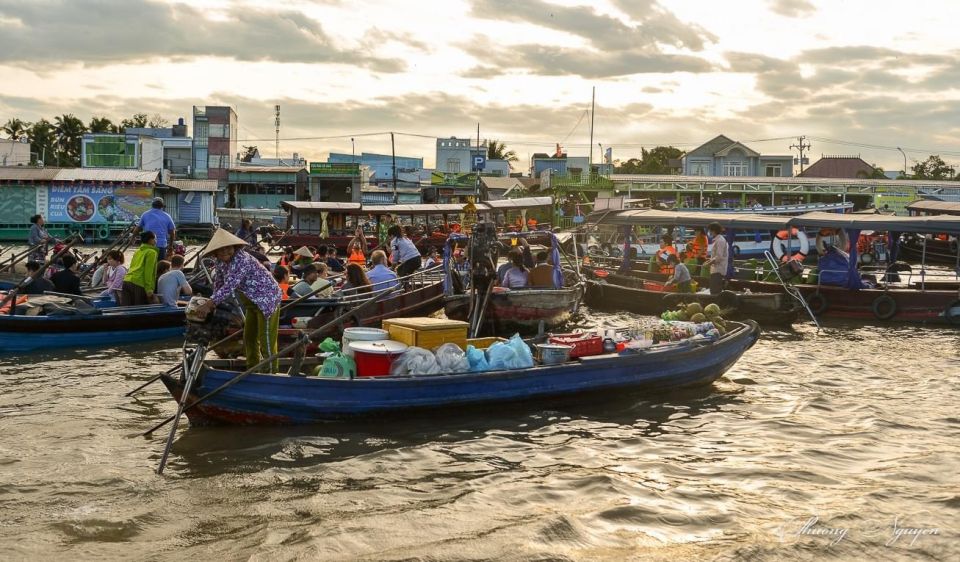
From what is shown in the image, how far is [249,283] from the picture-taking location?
8.22 metres

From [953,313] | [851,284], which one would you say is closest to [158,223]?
[851,284]

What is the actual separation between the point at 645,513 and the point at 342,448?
3.11 meters

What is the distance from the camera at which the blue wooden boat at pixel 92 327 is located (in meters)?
12.9

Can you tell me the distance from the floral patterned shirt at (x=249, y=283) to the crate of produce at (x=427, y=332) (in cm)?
143

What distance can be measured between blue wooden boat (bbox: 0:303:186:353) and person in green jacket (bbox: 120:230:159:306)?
30cm

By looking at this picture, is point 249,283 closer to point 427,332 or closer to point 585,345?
point 427,332

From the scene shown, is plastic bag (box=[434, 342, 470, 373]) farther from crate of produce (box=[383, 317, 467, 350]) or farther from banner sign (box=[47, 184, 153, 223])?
banner sign (box=[47, 184, 153, 223])

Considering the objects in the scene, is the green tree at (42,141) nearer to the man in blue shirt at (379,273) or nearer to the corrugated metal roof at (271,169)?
the corrugated metal roof at (271,169)

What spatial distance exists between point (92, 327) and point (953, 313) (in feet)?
53.0

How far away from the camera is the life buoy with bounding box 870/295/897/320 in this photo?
16.9 metres

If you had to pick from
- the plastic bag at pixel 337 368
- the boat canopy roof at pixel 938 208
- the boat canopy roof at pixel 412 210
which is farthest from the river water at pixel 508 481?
the boat canopy roof at pixel 412 210

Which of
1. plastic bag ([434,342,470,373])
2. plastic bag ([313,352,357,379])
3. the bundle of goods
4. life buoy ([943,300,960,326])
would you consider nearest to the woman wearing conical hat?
plastic bag ([313,352,357,379])

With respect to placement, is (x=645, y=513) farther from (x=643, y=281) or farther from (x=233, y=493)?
(x=643, y=281)

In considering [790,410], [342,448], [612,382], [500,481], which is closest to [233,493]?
[342,448]
